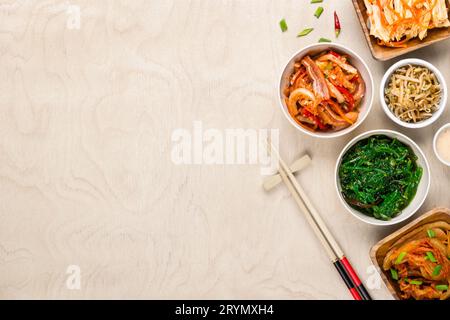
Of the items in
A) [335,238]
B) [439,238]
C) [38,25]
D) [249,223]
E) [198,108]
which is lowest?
[439,238]

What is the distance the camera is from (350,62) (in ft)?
6.35

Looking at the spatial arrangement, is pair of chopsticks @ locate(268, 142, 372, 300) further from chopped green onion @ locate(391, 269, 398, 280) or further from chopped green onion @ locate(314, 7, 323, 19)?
chopped green onion @ locate(314, 7, 323, 19)

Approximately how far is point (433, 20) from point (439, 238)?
0.75 metres

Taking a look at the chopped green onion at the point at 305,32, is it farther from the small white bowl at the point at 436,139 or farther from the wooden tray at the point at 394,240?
the wooden tray at the point at 394,240

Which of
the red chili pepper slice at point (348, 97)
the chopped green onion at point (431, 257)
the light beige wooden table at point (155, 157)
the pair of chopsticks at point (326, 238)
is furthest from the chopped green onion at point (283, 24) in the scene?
the chopped green onion at point (431, 257)

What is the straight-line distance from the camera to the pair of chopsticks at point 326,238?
201cm

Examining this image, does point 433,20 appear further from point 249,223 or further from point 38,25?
point 38,25

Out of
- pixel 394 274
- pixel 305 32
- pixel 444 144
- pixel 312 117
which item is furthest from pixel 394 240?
pixel 305 32

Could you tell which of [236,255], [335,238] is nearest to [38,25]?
[236,255]

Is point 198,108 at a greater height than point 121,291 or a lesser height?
greater

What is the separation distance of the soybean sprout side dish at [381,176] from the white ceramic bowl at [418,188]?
14mm

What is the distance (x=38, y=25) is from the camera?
212 cm
